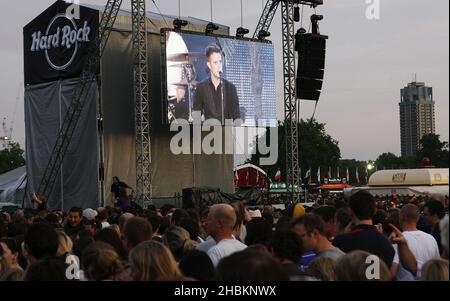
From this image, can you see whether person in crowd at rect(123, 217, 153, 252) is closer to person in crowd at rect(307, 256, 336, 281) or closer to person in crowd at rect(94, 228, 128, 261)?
person in crowd at rect(94, 228, 128, 261)

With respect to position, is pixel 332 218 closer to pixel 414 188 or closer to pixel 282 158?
pixel 414 188

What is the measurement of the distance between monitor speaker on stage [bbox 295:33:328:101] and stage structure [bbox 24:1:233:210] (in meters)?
5.85

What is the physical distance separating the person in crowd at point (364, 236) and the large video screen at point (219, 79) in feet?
68.9

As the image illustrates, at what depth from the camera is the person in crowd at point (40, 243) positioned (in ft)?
17.8

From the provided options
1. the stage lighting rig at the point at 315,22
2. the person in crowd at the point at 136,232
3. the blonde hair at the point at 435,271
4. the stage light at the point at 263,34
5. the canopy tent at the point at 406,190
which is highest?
the stage light at the point at 263,34

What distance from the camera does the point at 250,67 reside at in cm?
2975

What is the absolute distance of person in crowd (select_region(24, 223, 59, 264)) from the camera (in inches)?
214

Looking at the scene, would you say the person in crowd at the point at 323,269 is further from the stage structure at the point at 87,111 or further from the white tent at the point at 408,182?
the white tent at the point at 408,182

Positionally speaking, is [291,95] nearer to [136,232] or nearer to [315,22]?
[315,22]

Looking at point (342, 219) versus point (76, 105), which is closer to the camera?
point (342, 219)

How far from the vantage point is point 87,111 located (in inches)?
1128

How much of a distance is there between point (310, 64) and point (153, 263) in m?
21.1

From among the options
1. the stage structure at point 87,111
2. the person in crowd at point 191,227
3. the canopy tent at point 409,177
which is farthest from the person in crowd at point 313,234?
the canopy tent at point 409,177

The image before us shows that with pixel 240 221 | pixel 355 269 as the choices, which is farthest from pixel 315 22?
pixel 355 269
